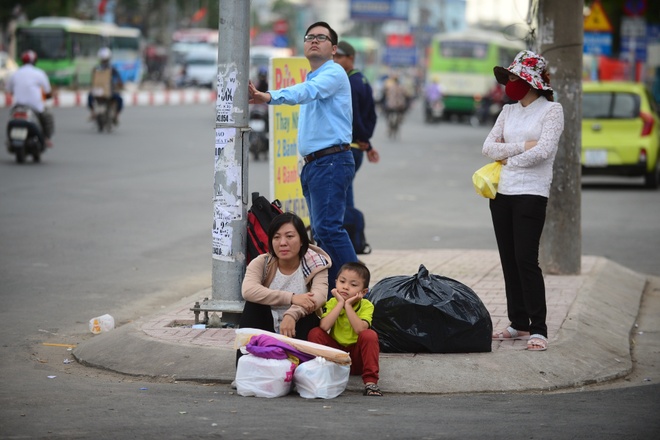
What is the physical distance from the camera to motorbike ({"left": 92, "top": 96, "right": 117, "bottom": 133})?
2938cm

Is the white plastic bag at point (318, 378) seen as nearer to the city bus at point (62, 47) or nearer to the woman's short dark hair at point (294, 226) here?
the woman's short dark hair at point (294, 226)

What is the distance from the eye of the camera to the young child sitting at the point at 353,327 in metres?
6.00

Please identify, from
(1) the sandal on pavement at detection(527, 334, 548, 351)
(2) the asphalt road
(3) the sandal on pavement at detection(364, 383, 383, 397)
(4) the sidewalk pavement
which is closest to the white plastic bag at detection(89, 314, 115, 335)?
(2) the asphalt road

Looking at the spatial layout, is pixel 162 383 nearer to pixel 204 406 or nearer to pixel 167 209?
pixel 204 406

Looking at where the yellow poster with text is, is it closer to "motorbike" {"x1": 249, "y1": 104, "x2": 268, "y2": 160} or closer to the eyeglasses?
the eyeglasses

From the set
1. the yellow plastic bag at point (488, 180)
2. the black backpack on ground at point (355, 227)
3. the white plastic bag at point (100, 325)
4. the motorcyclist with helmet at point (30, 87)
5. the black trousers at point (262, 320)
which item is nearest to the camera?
the black trousers at point (262, 320)

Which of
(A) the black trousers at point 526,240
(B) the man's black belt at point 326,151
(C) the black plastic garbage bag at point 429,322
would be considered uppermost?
(B) the man's black belt at point 326,151

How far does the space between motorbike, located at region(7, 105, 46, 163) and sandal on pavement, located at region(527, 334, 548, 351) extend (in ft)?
47.4

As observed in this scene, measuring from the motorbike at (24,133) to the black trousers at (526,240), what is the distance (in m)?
14.1

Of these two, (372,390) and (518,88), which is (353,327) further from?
(518,88)

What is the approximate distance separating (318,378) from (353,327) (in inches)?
15.5

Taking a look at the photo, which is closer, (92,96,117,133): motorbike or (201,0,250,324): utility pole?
(201,0,250,324): utility pole

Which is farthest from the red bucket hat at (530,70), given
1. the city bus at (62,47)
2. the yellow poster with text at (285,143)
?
the city bus at (62,47)

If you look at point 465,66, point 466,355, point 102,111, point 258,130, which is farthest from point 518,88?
point 465,66
